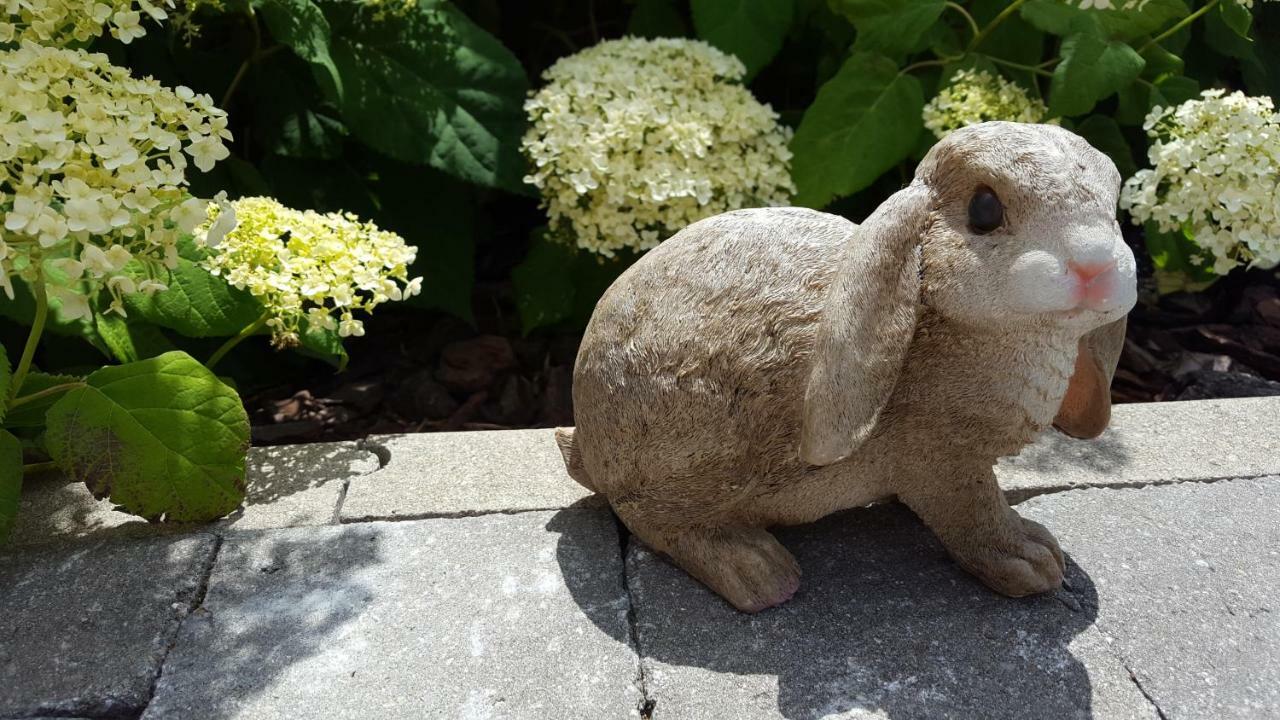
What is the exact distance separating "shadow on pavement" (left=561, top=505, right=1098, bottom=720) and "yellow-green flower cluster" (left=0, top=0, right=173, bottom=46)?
1327mm

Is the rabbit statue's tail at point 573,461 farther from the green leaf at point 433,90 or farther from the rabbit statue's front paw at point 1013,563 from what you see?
the green leaf at point 433,90

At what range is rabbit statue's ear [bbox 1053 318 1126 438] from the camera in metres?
1.92

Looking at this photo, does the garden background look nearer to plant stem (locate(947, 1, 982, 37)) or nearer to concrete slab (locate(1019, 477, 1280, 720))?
plant stem (locate(947, 1, 982, 37))

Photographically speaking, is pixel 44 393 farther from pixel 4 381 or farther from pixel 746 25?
pixel 746 25

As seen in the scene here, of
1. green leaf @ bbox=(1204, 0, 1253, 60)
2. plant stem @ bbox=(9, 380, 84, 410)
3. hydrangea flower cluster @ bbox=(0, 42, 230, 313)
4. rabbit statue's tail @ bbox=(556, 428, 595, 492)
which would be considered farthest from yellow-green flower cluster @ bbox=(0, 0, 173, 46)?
green leaf @ bbox=(1204, 0, 1253, 60)

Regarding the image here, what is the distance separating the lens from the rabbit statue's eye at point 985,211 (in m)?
1.61

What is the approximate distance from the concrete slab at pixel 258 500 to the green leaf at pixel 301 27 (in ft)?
3.34

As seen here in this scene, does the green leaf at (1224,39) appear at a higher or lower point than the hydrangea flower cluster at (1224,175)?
higher

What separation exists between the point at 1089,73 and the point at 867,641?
1740 millimetres

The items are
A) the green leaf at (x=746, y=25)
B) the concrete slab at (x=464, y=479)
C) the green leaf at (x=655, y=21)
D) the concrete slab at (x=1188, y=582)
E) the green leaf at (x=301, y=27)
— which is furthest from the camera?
the green leaf at (x=655, y=21)

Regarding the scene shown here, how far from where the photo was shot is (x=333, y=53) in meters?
3.03

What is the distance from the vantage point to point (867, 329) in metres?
1.65

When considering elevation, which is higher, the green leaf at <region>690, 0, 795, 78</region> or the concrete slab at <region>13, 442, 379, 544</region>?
the green leaf at <region>690, 0, 795, 78</region>

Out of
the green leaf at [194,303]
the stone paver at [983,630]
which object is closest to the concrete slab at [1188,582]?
the stone paver at [983,630]
